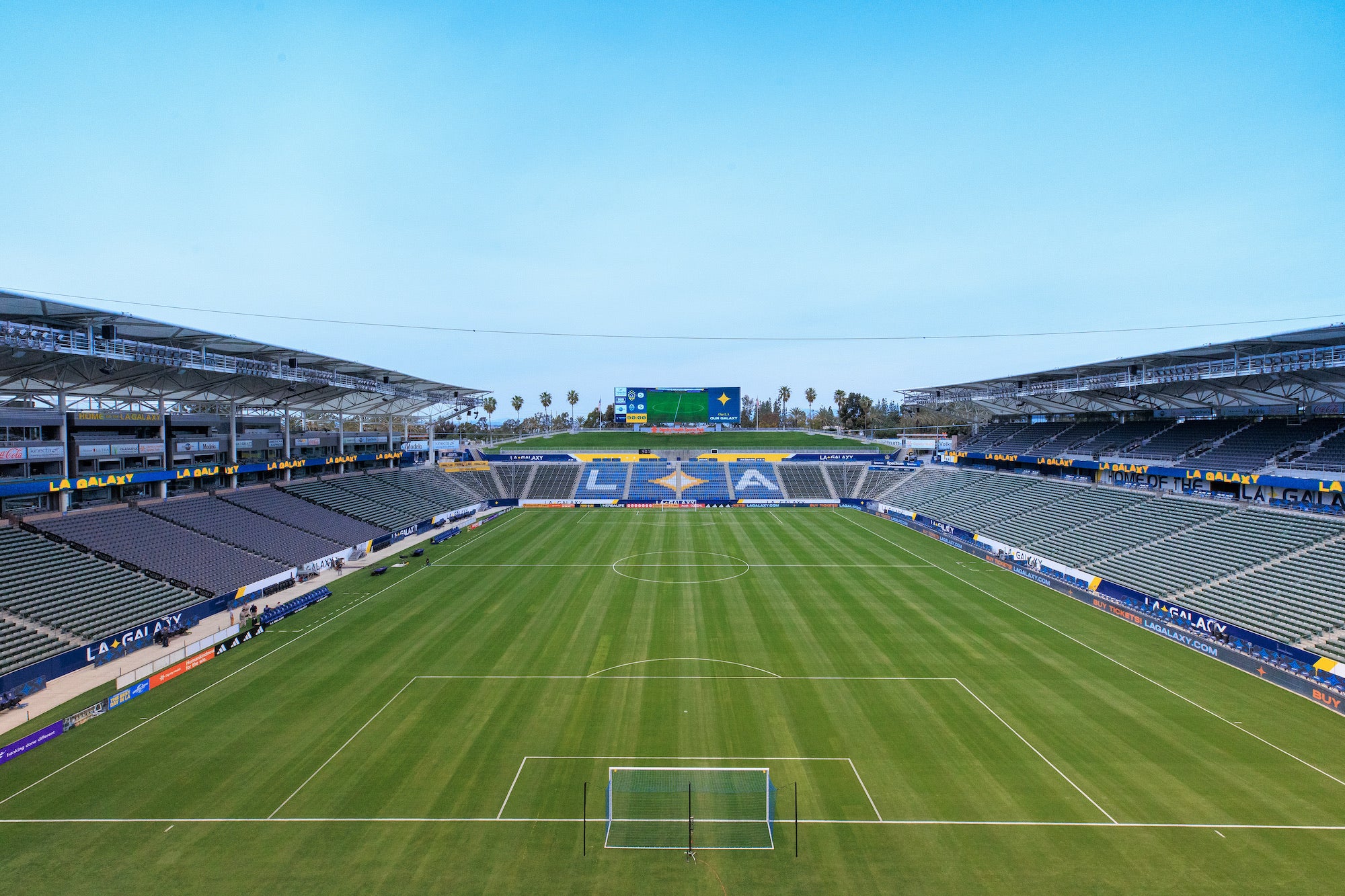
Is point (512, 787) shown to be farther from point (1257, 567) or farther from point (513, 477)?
point (513, 477)

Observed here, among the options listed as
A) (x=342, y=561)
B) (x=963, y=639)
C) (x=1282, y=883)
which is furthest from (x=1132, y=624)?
(x=342, y=561)

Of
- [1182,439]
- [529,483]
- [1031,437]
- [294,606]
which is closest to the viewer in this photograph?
[294,606]

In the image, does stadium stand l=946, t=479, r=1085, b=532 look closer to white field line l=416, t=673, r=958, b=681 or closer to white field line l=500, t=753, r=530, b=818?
white field line l=416, t=673, r=958, b=681

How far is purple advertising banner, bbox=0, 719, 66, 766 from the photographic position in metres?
14.0

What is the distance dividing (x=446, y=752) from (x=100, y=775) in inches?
307

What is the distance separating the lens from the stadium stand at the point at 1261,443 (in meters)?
29.7

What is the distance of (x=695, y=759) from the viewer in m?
14.1

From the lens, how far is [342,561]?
109 feet

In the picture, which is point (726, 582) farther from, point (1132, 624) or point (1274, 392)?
point (1274, 392)

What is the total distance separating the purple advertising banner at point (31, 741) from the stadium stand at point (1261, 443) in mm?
47518

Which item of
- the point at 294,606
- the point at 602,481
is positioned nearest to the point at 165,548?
the point at 294,606

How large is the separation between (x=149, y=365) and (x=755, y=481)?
4932 centimetres

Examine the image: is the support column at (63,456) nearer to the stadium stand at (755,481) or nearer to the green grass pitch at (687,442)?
the green grass pitch at (687,442)

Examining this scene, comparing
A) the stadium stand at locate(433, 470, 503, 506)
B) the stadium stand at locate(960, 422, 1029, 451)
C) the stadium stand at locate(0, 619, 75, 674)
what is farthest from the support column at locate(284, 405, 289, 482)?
the stadium stand at locate(960, 422, 1029, 451)
